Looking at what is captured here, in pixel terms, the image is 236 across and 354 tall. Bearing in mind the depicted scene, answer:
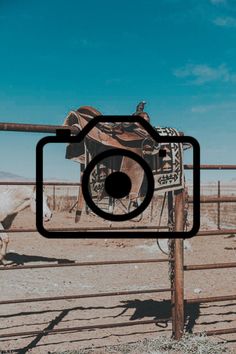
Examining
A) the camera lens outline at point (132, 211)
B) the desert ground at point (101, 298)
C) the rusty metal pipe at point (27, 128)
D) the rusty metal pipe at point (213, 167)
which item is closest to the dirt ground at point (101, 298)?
the desert ground at point (101, 298)

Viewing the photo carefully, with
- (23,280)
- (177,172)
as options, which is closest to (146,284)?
(23,280)

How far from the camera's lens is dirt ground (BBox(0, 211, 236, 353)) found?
401 centimetres

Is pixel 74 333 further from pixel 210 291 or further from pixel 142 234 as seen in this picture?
pixel 142 234

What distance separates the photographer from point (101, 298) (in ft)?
17.7

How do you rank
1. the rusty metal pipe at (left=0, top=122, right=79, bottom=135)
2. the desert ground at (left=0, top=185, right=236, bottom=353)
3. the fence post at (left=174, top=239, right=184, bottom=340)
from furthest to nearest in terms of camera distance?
the desert ground at (left=0, top=185, right=236, bottom=353), the fence post at (left=174, top=239, right=184, bottom=340), the rusty metal pipe at (left=0, top=122, right=79, bottom=135)

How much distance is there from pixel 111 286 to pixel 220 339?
2351mm

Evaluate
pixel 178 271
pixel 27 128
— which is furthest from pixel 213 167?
pixel 27 128

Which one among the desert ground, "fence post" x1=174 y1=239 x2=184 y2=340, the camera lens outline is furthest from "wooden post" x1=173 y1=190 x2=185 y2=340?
the camera lens outline

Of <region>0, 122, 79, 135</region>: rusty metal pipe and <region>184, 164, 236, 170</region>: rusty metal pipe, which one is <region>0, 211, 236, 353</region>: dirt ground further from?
<region>0, 122, 79, 135</region>: rusty metal pipe

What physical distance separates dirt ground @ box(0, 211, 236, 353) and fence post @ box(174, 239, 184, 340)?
15cm

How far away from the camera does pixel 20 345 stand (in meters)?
3.77

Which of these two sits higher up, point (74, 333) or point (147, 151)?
point (147, 151)

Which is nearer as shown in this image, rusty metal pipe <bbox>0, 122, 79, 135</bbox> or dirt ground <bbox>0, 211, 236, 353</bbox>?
rusty metal pipe <bbox>0, 122, 79, 135</bbox>

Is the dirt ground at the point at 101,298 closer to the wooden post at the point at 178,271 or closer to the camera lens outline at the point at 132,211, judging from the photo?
the wooden post at the point at 178,271
